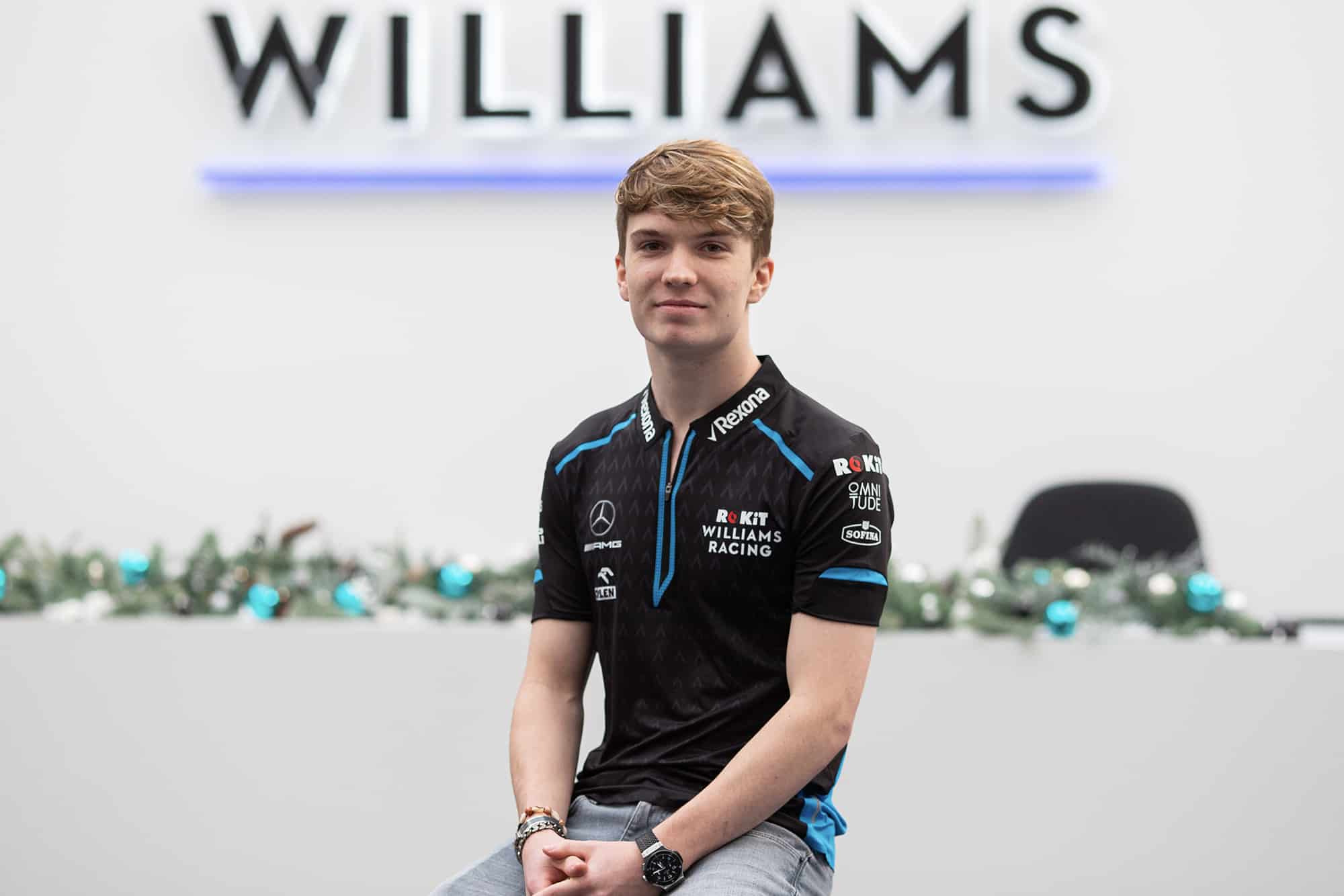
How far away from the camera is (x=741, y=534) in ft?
4.74

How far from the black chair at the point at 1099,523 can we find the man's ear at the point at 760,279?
2.14 meters

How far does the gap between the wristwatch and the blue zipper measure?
0.86 feet

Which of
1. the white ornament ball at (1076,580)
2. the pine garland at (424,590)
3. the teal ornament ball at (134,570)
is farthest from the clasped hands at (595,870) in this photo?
the teal ornament ball at (134,570)

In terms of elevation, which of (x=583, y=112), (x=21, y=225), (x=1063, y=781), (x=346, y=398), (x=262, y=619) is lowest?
(x=1063, y=781)

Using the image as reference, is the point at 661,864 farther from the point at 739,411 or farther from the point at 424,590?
the point at 424,590

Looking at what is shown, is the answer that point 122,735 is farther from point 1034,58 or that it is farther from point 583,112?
point 1034,58

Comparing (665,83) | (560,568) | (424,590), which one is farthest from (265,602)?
(665,83)

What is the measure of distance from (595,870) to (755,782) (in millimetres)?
178

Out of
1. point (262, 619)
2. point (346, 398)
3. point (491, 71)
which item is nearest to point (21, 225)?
point (346, 398)

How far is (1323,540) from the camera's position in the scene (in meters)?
4.13

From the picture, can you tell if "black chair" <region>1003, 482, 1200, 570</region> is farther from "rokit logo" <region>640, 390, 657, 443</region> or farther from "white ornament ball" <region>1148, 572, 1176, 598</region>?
"rokit logo" <region>640, 390, 657, 443</region>

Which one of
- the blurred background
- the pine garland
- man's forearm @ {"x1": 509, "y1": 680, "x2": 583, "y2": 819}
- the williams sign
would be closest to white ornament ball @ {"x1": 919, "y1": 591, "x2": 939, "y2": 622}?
the pine garland

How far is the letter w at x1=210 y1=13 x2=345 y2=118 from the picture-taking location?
168 inches

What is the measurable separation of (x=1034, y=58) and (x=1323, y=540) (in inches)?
66.9
